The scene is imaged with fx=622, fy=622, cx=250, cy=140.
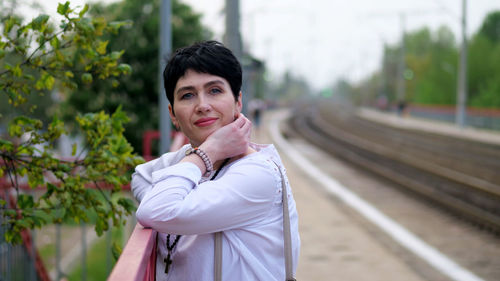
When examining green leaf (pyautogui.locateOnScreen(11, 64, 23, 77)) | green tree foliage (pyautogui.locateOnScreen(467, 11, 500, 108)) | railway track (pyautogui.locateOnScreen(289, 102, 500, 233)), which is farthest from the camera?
green tree foliage (pyautogui.locateOnScreen(467, 11, 500, 108))

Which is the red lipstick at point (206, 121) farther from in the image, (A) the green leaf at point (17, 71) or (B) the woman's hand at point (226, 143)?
(A) the green leaf at point (17, 71)

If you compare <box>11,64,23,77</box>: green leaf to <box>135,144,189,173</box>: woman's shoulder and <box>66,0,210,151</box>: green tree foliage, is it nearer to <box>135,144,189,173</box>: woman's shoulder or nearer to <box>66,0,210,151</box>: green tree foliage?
<box>135,144,189,173</box>: woman's shoulder

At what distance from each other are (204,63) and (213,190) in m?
0.49

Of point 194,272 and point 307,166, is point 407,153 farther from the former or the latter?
point 194,272

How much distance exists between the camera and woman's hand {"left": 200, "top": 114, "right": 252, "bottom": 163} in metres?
2.25

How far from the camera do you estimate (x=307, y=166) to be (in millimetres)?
20891

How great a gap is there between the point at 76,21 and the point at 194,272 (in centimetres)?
167

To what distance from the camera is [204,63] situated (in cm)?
228

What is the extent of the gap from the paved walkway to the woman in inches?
205

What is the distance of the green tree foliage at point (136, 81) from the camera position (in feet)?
55.7

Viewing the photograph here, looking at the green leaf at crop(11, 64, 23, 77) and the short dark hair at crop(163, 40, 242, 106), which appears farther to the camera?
the green leaf at crop(11, 64, 23, 77)

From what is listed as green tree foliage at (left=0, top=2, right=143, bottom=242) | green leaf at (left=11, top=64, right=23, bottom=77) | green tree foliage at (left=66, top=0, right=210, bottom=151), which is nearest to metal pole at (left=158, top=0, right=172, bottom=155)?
green tree foliage at (left=0, top=2, right=143, bottom=242)

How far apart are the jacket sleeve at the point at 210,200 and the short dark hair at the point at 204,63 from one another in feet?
1.22

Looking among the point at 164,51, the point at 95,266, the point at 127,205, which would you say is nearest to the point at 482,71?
the point at 95,266
